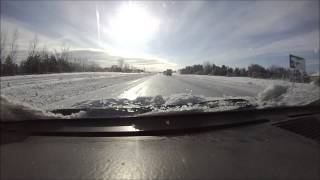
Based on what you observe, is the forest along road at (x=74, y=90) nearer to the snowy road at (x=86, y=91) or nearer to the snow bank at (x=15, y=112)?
the snowy road at (x=86, y=91)

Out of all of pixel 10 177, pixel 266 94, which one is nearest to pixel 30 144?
pixel 10 177

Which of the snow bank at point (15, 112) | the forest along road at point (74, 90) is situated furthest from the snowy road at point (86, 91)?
the snow bank at point (15, 112)

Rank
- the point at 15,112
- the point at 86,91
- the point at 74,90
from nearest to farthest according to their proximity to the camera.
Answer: the point at 15,112 → the point at 86,91 → the point at 74,90

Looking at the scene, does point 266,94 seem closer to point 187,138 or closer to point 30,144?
point 187,138

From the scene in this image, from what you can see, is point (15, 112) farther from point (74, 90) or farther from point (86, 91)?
point (74, 90)

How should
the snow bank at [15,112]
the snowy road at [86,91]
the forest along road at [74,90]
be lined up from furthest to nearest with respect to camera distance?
the forest along road at [74,90]
the snowy road at [86,91]
the snow bank at [15,112]

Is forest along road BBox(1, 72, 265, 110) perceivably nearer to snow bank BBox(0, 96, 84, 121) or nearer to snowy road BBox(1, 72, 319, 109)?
snowy road BBox(1, 72, 319, 109)

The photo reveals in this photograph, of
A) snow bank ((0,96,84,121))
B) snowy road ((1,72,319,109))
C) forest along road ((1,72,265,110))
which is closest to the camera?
snow bank ((0,96,84,121))

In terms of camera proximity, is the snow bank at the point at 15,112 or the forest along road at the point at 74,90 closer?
the snow bank at the point at 15,112

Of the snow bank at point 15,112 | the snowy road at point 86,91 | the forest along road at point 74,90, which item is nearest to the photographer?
the snow bank at point 15,112

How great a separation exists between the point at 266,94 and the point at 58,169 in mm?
6120

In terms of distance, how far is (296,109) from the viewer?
7.51 meters

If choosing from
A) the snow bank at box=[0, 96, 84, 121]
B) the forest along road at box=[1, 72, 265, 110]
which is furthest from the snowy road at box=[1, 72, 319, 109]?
the snow bank at box=[0, 96, 84, 121]

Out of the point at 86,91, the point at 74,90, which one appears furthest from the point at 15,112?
the point at 74,90
